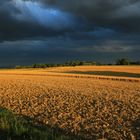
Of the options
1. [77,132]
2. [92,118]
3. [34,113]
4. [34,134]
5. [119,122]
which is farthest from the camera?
[34,113]

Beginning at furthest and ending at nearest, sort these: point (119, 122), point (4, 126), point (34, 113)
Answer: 1. point (34, 113)
2. point (119, 122)
3. point (4, 126)

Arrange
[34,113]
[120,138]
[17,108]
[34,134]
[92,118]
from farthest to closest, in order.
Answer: [17,108] → [34,113] → [92,118] → [120,138] → [34,134]

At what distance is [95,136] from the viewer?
1259cm

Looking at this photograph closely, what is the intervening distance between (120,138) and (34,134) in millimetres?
3565

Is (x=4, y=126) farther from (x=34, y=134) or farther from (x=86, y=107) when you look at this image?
(x=86, y=107)

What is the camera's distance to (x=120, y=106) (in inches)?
818

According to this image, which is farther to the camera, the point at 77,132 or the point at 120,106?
the point at 120,106

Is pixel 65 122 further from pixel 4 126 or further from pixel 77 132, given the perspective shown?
pixel 4 126

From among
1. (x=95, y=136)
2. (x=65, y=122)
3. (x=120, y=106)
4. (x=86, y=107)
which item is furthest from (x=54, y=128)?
(x=120, y=106)

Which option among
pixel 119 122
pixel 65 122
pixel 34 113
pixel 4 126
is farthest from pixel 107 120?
pixel 4 126

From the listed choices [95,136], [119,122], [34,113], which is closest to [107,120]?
[119,122]

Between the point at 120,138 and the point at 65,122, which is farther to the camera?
the point at 65,122

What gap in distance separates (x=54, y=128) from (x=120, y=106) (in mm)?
7707

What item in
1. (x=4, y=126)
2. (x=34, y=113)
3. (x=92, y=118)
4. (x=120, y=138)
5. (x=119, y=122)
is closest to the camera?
(x=4, y=126)
